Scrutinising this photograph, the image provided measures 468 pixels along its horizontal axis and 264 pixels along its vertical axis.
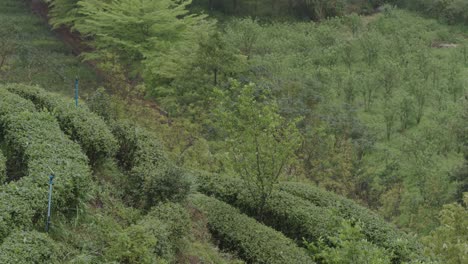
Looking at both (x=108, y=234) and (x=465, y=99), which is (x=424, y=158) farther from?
(x=108, y=234)

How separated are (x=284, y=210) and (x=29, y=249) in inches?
265

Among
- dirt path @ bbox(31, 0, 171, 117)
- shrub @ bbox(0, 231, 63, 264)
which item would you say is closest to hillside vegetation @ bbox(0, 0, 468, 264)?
shrub @ bbox(0, 231, 63, 264)

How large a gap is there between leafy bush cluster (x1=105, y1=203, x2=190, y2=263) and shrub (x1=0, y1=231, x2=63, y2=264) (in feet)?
2.74

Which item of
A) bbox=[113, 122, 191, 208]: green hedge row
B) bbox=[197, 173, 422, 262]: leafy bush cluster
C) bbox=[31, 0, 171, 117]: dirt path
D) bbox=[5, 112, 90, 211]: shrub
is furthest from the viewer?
bbox=[31, 0, 171, 117]: dirt path

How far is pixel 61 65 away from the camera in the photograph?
26578 millimetres

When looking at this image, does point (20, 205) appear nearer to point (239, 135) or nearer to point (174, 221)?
point (174, 221)

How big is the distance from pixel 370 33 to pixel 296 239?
21100mm

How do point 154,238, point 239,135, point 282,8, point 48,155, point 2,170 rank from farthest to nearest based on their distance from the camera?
point 282,8 < point 239,135 < point 48,155 < point 2,170 < point 154,238

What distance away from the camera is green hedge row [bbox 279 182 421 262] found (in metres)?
12.2

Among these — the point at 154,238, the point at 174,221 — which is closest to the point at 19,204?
the point at 154,238

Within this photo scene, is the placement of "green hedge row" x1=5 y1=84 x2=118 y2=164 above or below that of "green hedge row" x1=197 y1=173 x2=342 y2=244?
above

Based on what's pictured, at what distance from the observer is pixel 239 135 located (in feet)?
40.7

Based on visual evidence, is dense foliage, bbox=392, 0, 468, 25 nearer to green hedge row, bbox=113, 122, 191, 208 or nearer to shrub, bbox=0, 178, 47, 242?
green hedge row, bbox=113, 122, 191, 208

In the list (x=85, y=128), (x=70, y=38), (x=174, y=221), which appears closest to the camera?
(x=174, y=221)
